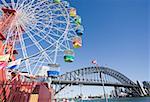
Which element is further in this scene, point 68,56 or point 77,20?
point 77,20

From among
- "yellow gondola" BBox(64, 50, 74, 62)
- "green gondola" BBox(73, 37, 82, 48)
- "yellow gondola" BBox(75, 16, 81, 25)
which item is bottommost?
"yellow gondola" BBox(64, 50, 74, 62)

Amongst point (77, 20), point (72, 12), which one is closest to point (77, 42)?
point (77, 20)

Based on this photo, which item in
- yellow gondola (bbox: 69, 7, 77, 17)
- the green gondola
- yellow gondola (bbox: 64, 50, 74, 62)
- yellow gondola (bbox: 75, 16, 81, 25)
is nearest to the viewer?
yellow gondola (bbox: 64, 50, 74, 62)

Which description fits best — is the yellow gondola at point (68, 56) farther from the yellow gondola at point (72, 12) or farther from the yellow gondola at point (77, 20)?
the yellow gondola at point (72, 12)

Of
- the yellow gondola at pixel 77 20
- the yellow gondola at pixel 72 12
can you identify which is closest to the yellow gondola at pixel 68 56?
the yellow gondola at pixel 77 20

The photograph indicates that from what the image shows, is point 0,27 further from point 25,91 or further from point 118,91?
point 118,91

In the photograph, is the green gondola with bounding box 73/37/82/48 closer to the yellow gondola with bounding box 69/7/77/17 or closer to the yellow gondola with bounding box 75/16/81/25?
the yellow gondola with bounding box 75/16/81/25

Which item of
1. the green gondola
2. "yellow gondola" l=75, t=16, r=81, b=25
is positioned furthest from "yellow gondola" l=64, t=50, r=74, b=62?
"yellow gondola" l=75, t=16, r=81, b=25

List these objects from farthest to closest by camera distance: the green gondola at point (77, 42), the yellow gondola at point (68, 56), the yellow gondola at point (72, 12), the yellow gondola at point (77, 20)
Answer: the yellow gondola at point (77, 20) < the yellow gondola at point (72, 12) < the green gondola at point (77, 42) < the yellow gondola at point (68, 56)

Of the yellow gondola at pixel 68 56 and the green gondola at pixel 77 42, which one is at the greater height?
the green gondola at pixel 77 42

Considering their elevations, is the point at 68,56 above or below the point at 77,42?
below

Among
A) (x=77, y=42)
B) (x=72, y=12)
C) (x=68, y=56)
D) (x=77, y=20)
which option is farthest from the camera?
(x=77, y=20)

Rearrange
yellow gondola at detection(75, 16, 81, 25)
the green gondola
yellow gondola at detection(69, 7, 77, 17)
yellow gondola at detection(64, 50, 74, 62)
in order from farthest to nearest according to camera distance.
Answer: yellow gondola at detection(75, 16, 81, 25) < yellow gondola at detection(69, 7, 77, 17) < the green gondola < yellow gondola at detection(64, 50, 74, 62)

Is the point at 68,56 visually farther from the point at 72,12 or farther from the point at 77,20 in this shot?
the point at 72,12
